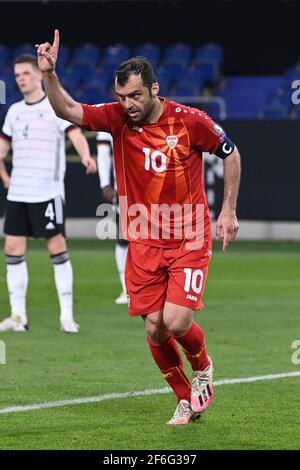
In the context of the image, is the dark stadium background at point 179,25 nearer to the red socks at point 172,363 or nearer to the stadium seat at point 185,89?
the stadium seat at point 185,89

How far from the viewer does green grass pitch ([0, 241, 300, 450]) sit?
656 centimetres

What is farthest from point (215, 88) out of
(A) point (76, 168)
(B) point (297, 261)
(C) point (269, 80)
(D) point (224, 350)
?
(D) point (224, 350)

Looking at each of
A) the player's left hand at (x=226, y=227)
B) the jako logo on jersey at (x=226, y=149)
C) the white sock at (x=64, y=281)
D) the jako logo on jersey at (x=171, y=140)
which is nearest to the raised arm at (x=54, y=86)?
the jako logo on jersey at (x=171, y=140)

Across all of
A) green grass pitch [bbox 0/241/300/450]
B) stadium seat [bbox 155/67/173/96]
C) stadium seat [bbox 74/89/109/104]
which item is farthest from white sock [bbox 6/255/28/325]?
stadium seat [bbox 155/67/173/96]

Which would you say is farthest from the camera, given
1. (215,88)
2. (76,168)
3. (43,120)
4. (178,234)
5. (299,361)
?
(215,88)

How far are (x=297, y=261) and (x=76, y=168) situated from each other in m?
4.60

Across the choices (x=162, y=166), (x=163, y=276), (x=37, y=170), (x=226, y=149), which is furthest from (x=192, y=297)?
(x=37, y=170)

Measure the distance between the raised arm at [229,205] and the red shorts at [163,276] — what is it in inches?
8.5

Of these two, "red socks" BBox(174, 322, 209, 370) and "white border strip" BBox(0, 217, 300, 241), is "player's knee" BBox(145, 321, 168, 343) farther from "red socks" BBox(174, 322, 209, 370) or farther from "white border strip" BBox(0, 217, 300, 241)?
"white border strip" BBox(0, 217, 300, 241)

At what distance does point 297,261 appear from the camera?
59.3 feet

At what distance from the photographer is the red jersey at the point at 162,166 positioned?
688cm

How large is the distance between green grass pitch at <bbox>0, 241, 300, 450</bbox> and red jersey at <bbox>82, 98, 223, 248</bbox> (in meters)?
1.12

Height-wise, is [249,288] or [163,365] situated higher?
[163,365]

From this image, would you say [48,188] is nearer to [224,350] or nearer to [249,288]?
[224,350]
